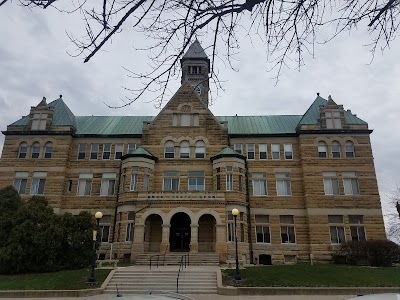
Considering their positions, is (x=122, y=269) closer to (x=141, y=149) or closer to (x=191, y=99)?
(x=141, y=149)

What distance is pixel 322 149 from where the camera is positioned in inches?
1303

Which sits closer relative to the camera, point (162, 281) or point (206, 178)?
point (162, 281)

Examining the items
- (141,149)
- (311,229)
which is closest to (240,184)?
(311,229)

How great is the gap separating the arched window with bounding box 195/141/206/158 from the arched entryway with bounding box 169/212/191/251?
6.23 metres

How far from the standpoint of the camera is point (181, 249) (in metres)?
29.8

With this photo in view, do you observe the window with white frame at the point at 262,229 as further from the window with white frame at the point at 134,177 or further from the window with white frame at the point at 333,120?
the window with white frame at the point at 134,177

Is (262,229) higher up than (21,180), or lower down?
lower down

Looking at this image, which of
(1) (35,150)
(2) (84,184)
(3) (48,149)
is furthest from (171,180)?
(1) (35,150)

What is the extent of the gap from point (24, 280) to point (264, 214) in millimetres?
Answer: 20783

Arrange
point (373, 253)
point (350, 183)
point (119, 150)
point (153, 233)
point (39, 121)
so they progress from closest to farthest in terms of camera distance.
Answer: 1. point (373, 253)
2. point (153, 233)
3. point (350, 183)
4. point (119, 150)
5. point (39, 121)

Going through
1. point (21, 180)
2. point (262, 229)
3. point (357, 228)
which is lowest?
point (262, 229)

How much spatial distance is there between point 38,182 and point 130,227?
1156 cm

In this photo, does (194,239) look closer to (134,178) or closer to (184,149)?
(134,178)

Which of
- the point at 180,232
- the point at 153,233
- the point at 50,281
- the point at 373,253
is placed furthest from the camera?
the point at 180,232
